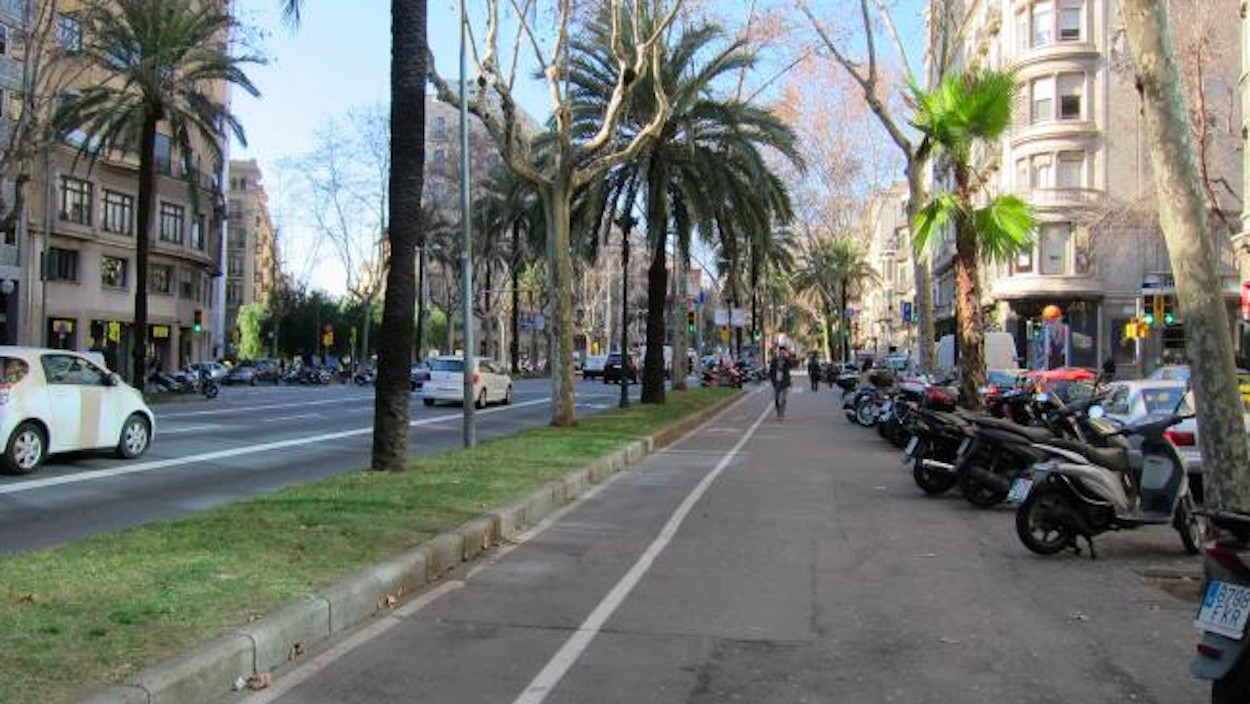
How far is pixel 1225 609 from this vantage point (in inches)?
177

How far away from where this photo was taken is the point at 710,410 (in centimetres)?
3009

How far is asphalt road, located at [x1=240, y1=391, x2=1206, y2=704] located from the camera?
5570mm

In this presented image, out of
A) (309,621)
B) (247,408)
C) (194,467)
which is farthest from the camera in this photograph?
(247,408)

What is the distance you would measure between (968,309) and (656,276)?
1257cm

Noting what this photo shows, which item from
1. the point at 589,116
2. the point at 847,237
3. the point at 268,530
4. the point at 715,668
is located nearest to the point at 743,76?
the point at 589,116

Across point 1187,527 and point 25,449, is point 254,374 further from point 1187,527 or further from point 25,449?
point 1187,527

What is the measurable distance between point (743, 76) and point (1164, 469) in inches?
769

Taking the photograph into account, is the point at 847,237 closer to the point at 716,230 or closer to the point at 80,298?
the point at 716,230

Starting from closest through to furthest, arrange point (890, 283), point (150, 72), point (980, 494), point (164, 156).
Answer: point (980, 494) < point (150, 72) < point (164, 156) < point (890, 283)

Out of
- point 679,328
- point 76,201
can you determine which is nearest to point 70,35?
point 76,201

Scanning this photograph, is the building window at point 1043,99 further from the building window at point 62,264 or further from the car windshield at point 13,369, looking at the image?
the car windshield at point 13,369

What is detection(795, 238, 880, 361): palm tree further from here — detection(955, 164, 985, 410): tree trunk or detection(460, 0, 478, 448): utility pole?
detection(460, 0, 478, 448): utility pole

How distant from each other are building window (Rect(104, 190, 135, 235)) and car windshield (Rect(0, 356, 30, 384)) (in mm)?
42532

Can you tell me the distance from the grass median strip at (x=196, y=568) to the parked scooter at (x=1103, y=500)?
4.93 metres
